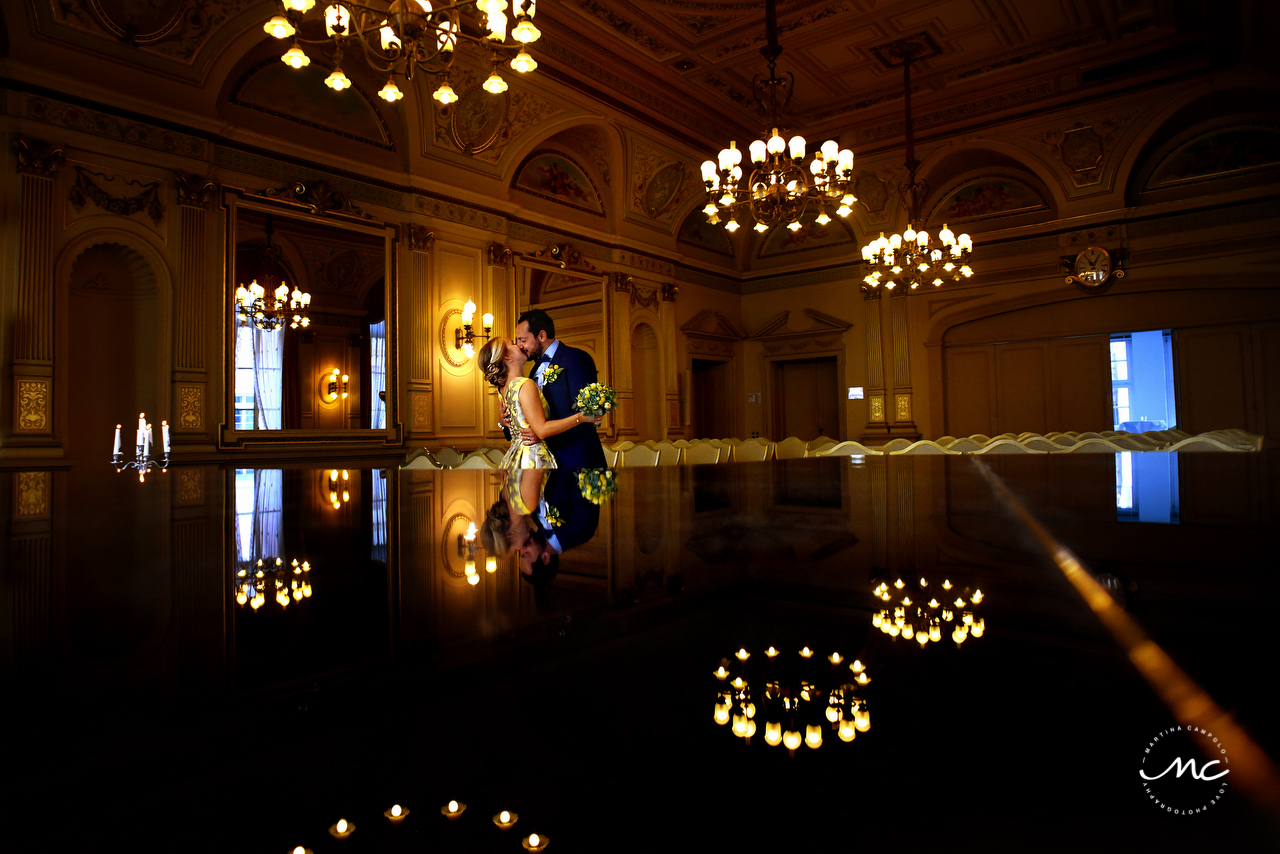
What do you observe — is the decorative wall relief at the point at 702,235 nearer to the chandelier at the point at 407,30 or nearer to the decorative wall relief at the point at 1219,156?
the decorative wall relief at the point at 1219,156

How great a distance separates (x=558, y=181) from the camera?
11609 millimetres

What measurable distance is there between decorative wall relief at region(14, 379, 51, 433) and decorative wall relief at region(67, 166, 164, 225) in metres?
1.71

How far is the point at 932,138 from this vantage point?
42.7 ft

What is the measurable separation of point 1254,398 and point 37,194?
16.2m

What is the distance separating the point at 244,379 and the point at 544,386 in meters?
5.64

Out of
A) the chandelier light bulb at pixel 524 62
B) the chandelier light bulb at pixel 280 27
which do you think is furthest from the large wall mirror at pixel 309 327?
the chandelier light bulb at pixel 524 62

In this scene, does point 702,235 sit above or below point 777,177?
above

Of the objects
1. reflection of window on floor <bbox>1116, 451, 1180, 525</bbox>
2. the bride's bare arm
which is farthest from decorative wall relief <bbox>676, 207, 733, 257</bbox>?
reflection of window on floor <bbox>1116, 451, 1180, 525</bbox>

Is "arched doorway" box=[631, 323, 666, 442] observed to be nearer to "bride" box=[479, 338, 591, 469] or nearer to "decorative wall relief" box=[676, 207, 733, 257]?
"decorative wall relief" box=[676, 207, 733, 257]

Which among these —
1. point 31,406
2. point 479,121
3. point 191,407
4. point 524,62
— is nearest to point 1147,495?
point 524,62

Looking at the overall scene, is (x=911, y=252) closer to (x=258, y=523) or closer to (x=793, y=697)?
(x=258, y=523)

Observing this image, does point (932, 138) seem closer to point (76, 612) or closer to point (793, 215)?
point (793, 215)

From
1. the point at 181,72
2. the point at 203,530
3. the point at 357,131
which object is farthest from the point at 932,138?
the point at 203,530

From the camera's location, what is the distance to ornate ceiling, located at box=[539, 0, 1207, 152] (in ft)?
32.1
